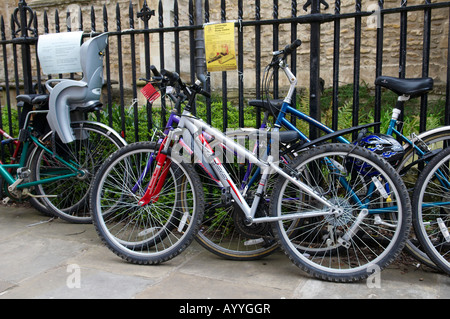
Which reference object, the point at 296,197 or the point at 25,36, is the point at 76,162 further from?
the point at 296,197

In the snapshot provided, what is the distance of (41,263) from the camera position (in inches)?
122

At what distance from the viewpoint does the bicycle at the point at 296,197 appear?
2727 mm

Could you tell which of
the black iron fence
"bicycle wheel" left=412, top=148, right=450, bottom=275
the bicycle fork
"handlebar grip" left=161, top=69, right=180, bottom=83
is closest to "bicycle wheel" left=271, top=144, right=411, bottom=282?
"bicycle wheel" left=412, top=148, right=450, bottom=275

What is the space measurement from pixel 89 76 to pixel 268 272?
8.07 feet

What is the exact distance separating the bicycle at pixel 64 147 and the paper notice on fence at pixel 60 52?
0.16 m

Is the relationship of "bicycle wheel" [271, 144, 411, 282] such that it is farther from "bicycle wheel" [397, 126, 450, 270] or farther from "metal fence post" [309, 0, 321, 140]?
"metal fence post" [309, 0, 321, 140]

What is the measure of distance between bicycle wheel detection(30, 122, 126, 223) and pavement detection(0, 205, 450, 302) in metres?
0.67

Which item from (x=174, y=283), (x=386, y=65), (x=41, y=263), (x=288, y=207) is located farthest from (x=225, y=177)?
(x=386, y=65)

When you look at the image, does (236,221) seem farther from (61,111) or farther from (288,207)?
(61,111)

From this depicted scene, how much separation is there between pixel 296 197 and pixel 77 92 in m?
2.26

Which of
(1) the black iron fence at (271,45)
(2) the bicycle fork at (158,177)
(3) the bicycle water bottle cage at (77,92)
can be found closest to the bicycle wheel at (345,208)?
(1) the black iron fence at (271,45)

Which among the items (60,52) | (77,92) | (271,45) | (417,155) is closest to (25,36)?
(60,52)

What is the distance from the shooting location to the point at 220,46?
344 cm
